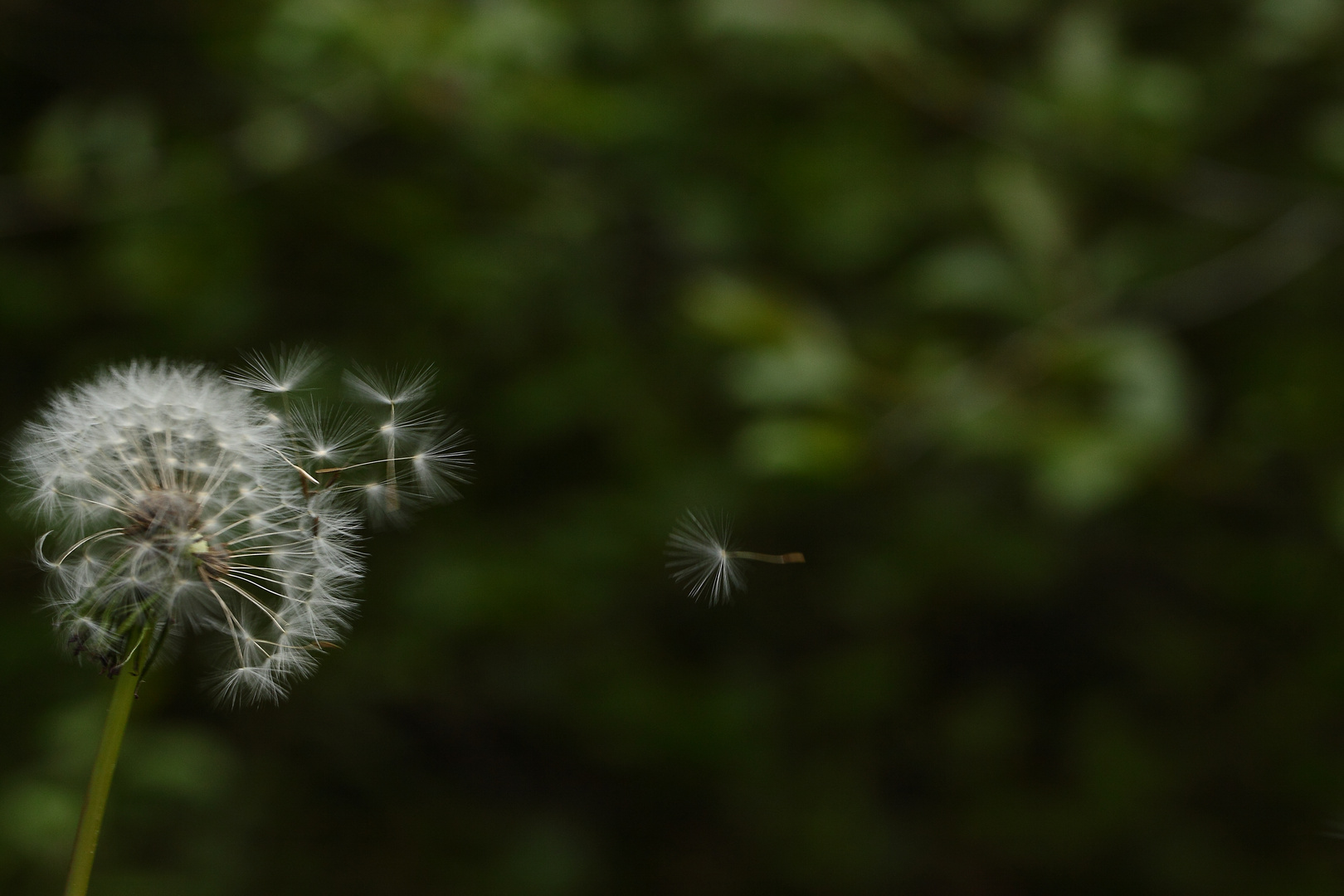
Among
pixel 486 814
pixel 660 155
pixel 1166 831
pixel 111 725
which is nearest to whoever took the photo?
pixel 111 725

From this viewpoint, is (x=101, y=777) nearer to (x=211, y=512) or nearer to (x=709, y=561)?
(x=211, y=512)

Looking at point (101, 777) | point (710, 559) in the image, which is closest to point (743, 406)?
point (710, 559)

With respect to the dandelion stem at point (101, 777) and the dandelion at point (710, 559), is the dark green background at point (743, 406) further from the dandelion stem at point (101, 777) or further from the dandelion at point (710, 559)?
the dandelion stem at point (101, 777)

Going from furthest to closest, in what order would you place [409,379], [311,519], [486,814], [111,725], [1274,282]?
[486,814]
[1274,282]
[409,379]
[311,519]
[111,725]

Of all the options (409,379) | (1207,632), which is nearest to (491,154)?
(409,379)

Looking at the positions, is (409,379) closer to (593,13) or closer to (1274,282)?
(593,13)

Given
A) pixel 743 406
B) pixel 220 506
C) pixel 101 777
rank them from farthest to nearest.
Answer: pixel 743 406 < pixel 220 506 < pixel 101 777

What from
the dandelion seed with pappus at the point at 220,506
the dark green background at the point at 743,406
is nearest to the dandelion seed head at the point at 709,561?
the dandelion seed with pappus at the point at 220,506
